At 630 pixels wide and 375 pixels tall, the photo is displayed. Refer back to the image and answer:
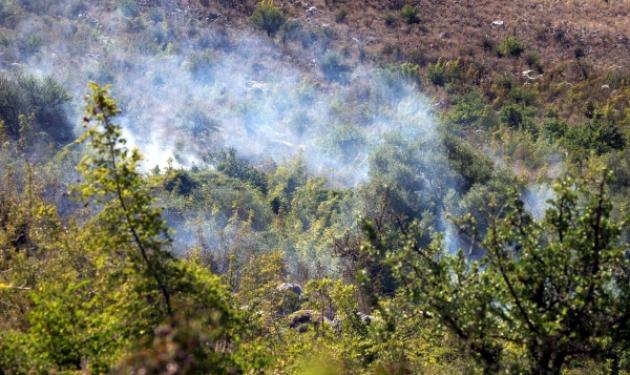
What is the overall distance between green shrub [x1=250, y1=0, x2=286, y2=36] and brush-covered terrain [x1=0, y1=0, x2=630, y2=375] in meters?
0.08

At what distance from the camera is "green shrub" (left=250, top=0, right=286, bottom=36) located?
3497 centimetres

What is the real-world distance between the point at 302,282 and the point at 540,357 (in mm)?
12929

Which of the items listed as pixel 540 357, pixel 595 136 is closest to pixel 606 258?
pixel 540 357

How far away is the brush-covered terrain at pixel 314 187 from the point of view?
19.5 feet

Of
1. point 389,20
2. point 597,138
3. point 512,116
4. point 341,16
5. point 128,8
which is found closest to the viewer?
point 597,138

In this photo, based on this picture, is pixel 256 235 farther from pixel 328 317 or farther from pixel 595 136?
pixel 595 136

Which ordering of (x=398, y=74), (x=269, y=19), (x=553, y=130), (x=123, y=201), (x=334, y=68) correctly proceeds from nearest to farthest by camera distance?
(x=123, y=201) → (x=553, y=130) → (x=398, y=74) → (x=334, y=68) → (x=269, y=19)

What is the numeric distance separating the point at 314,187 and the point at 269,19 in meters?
15.0

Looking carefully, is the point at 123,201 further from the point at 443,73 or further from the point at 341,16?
the point at 341,16

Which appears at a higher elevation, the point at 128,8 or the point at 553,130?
the point at 553,130

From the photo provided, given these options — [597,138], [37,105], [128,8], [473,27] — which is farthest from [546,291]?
[473,27]

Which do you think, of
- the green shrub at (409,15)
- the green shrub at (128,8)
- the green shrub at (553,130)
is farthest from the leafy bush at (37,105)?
the green shrub at (409,15)

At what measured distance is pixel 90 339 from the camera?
19.5 feet

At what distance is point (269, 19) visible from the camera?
34.9 m
